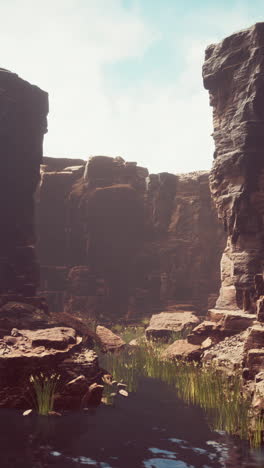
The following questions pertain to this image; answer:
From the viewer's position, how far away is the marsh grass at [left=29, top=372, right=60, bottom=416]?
870 cm

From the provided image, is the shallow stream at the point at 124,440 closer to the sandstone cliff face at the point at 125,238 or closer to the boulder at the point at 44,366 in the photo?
the boulder at the point at 44,366

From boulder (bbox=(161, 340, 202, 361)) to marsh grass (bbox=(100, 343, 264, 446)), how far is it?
27.1 inches

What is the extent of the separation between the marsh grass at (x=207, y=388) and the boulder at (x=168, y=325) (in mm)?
4473

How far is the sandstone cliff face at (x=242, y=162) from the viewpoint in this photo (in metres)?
16.1

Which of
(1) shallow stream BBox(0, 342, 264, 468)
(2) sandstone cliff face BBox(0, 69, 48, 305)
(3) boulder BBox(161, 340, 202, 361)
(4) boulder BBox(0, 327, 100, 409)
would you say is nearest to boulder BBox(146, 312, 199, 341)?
(3) boulder BBox(161, 340, 202, 361)

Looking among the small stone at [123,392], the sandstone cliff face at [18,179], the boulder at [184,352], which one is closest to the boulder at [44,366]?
the small stone at [123,392]

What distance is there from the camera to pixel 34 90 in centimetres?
2044

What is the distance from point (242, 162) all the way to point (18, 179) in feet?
31.0

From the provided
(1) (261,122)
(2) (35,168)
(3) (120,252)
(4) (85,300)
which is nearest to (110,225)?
(3) (120,252)

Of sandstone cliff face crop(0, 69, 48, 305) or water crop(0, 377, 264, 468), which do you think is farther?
sandstone cliff face crop(0, 69, 48, 305)

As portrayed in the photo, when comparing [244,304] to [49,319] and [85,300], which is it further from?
[85,300]

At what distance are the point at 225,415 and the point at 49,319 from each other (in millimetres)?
10174

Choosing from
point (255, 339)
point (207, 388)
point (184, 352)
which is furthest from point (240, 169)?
point (207, 388)

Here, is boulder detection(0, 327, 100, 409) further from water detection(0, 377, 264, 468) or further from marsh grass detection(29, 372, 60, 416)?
water detection(0, 377, 264, 468)
